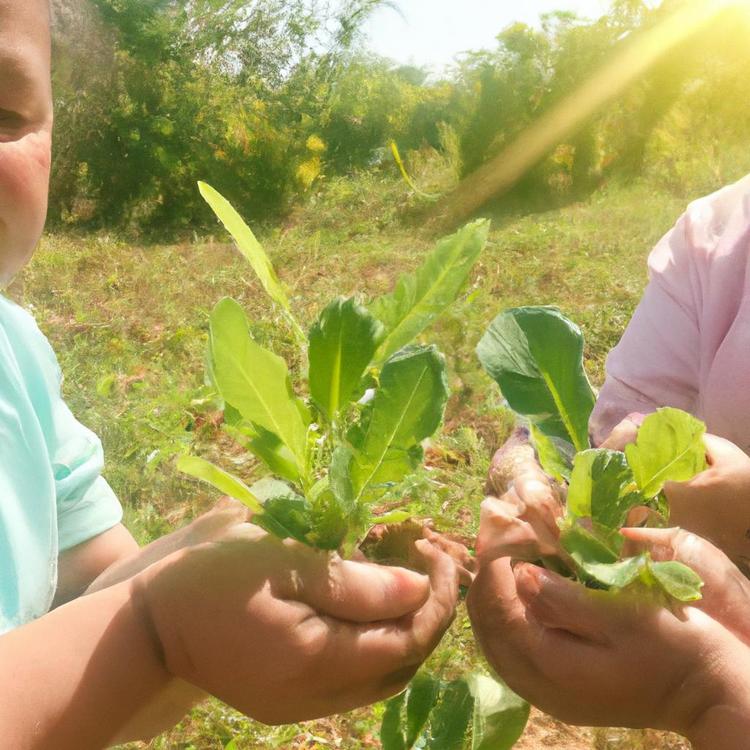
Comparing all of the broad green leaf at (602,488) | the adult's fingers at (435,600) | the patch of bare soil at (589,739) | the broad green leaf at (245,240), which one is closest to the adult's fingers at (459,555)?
the adult's fingers at (435,600)

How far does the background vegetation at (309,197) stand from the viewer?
2414mm

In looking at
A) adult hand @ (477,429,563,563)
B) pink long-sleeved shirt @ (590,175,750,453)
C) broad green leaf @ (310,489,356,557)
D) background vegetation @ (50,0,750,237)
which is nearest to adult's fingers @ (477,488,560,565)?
adult hand @ (477,429,563,563)

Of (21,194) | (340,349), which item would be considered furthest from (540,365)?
(21,194)

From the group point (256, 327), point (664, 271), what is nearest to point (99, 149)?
point (256, 327)

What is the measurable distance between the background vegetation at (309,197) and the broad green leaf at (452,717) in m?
0.17

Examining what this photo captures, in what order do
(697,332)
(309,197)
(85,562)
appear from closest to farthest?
(85,562) < (697,332) < (309,197)

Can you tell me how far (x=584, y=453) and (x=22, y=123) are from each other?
568 millimetres

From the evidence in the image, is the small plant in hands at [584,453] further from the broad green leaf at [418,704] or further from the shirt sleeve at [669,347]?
the shirt sleeve at [669,347]

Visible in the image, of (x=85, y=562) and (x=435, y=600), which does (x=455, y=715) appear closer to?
(x=435, y=600)

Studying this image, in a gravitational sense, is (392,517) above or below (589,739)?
above

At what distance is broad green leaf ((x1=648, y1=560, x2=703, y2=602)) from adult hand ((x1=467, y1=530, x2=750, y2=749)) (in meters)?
0.04

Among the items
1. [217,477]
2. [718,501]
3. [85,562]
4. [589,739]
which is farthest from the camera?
[589,739]

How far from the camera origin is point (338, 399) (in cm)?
53

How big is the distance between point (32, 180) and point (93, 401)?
7.15ft
